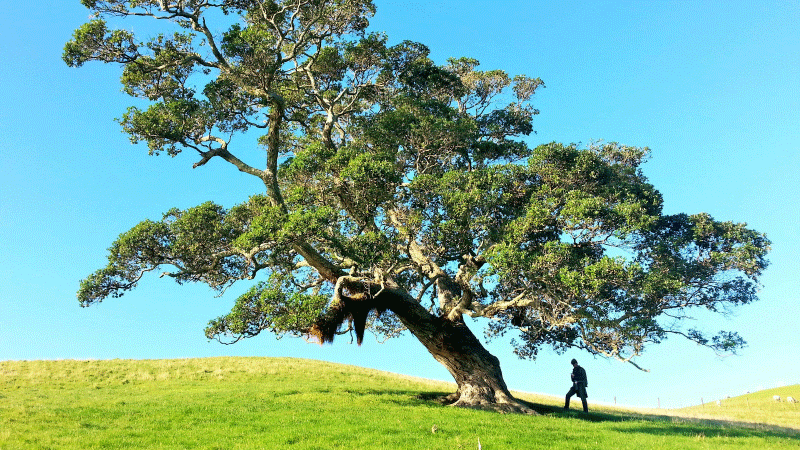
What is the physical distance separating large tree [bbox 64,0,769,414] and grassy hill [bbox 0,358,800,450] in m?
2.87

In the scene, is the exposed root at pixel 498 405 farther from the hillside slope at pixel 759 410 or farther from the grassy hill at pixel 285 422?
the hillside slope at pixel 759 410

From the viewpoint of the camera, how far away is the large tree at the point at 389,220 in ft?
65.2

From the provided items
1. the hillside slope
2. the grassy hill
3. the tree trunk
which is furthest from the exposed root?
the hillside slope

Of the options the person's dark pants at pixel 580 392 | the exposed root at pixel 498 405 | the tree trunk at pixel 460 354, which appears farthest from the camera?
the person's dark pants at pixel 580 392

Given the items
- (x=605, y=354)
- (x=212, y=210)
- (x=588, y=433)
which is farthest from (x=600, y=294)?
(x=212, y=210)

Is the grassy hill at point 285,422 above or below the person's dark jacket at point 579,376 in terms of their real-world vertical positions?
below

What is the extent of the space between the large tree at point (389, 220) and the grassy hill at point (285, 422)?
9.41 ft

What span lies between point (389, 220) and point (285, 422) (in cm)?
936

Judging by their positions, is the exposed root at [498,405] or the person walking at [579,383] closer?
the exposed root at [498,405]

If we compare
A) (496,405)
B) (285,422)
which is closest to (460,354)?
(496,405)

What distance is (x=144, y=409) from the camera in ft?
66.8

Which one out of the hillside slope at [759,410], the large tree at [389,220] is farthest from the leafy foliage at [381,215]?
the hillside slope at [759,410]

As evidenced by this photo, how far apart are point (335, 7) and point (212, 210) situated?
987 centimetres

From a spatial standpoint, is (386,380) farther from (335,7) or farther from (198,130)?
(335,7)
